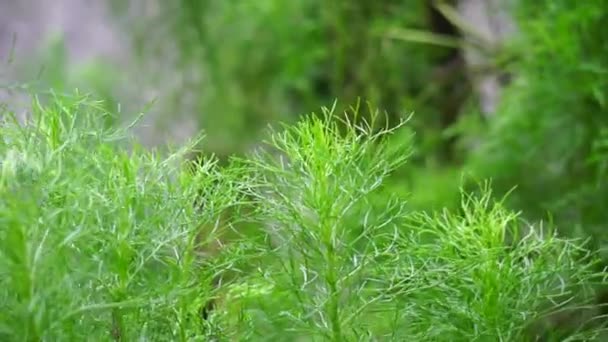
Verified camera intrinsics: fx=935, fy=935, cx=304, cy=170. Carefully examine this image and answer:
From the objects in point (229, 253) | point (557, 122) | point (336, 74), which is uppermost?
point (336, 74)

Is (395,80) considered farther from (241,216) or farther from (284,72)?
(241,216)

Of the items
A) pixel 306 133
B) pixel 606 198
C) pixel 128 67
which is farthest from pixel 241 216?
pixel 128 67

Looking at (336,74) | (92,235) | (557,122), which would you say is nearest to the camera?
(92,235)

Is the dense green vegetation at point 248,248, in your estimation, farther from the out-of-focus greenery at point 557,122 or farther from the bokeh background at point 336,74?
the bokeh background at point 336,74

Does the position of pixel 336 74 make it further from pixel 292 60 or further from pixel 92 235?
pixel 92 235

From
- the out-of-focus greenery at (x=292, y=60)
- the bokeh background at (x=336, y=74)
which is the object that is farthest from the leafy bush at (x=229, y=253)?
the out-of-focus greenery at (x=292, y=60)

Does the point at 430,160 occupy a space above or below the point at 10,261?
above

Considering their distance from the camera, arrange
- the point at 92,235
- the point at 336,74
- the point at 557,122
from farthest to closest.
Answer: the point at 336,74 < the point at 557,122 < the point at 92,235

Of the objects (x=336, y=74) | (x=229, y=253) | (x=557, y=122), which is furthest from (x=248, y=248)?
(x=336, y=74)
